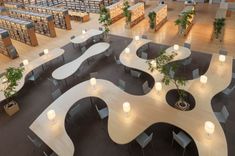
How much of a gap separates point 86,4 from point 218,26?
1229 cm

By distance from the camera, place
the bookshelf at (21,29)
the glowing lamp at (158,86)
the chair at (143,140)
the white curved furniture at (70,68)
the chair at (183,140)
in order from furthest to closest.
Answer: the bookshelf at (21,29) → the white curved furniture at (70,68) → the glowing lamp at (158,86) → the chair at (143,140) → the chair at (183,140)

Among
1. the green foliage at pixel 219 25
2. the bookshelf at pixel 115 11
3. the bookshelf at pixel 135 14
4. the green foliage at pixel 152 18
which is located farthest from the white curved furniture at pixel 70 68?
the bookshelf at pixel 115 11

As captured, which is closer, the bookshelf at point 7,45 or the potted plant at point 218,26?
the potted plant at point 218,26

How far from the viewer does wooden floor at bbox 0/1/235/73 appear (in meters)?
10.2

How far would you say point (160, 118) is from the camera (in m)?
4.91

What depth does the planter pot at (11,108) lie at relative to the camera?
6.90m

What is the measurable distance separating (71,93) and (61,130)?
4.99 ft

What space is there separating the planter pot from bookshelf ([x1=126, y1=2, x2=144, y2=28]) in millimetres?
8985

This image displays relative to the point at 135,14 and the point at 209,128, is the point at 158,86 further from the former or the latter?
the point at 135,14

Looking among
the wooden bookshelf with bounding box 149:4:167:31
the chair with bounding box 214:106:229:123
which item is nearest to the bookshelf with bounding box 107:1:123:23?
the wooden bookshelf with bounding box 149:4:167:31

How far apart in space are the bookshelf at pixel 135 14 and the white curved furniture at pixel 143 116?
26.9 feet

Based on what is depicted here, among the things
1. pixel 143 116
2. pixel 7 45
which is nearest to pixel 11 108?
pixel 143 116

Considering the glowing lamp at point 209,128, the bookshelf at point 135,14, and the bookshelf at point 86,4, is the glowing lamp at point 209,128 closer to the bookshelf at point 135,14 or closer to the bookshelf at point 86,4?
the bookshelf at point 135,14

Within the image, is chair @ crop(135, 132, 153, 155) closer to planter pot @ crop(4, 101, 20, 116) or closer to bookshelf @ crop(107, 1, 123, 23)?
planter pot @ crop(4, 101, 20, 116)
